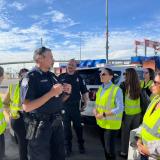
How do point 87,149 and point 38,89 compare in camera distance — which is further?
point 87,149

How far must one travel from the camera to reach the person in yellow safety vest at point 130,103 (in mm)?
5914

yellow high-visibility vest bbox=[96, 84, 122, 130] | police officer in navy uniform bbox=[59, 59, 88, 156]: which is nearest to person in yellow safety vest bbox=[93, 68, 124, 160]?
yellow high-visibility vest bbox=[96, 84, 122, 130]

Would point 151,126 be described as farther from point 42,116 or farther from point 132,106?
point 132,106

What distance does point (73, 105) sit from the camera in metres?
6.77

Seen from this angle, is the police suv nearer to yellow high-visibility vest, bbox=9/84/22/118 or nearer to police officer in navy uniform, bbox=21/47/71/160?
yellow high-visibility vest, bbox=9/84/22/118

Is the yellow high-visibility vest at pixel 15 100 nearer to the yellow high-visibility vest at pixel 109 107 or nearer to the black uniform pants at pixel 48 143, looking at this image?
the black uniform pants at pixel 48 143

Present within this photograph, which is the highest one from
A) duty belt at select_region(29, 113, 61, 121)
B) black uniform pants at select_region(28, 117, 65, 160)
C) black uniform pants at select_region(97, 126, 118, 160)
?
duty belt at select_region(29, 113, 61, 121)

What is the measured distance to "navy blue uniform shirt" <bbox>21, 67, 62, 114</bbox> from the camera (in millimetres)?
4105

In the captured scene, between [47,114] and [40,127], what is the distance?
0.61 feet

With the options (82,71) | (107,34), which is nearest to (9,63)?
(107,34)

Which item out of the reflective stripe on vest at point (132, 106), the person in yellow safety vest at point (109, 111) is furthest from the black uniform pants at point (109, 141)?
the reflective stripe on vest at point (132, 106)

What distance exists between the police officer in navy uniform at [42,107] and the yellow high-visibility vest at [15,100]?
41.3 inches

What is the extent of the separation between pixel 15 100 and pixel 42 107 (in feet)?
4.69

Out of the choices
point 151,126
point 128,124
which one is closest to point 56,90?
point 151,126
